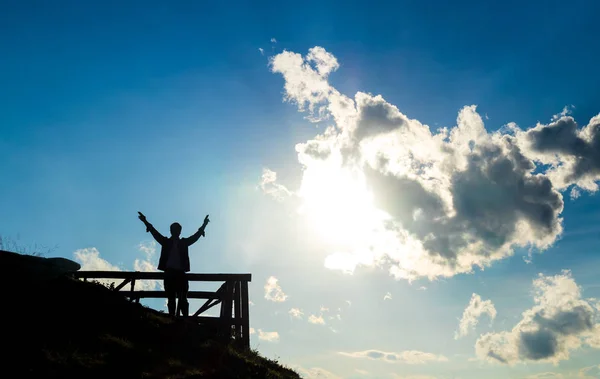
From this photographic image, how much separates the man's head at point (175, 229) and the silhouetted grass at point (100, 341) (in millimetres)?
2220

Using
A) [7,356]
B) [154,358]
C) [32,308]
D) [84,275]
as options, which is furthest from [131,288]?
[7,356]

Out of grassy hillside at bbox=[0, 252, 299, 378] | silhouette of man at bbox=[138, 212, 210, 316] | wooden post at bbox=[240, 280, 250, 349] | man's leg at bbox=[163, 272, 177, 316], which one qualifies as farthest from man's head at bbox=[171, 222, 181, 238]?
wooden post at bbox=[240, 280, 250, 349]

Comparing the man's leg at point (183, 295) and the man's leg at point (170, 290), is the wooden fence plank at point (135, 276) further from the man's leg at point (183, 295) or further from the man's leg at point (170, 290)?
the man's leg at point (170, 290)

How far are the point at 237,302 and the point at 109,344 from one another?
4.95 meters

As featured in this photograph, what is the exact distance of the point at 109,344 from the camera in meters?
9.62

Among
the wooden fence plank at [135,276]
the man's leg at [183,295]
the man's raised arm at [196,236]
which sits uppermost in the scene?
the man's raised arm at [196,236]

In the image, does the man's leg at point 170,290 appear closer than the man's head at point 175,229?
Yes

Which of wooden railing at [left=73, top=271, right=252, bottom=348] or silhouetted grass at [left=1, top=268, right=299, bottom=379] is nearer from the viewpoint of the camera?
silhouetted grass at [left=1, top=268, right=299, bottom=379]

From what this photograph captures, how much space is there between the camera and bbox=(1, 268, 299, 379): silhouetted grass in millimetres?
8166

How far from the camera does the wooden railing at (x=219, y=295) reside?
13.6 metres

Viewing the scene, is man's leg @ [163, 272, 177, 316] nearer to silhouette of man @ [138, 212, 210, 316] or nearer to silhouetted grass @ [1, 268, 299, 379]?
silhouette of man @ [138, 212, 210, 316]

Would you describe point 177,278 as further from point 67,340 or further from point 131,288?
point 67,340


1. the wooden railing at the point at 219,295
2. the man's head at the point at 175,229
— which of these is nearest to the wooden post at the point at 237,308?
the wooden railing at the point at 219,295

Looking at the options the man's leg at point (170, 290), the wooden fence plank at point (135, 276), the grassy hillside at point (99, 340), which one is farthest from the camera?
the wooden fence plank at point (135, 276)
